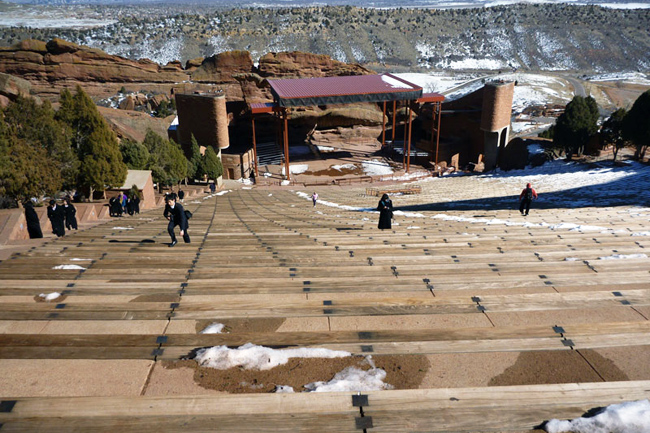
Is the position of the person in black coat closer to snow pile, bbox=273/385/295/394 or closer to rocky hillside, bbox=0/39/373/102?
snow pile, bbox=273/385/295/394

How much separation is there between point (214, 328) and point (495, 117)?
145ft

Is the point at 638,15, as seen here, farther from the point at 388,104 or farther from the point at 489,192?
the point at 489,192

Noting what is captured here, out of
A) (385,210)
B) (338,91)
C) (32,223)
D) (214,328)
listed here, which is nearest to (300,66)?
(338,91)

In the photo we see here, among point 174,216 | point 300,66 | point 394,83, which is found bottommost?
point 174,216

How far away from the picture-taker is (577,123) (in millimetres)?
35281

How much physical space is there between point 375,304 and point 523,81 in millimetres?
104700

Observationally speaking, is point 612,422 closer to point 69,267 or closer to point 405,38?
point 69,267

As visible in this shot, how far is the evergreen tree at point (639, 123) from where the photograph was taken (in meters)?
29.7

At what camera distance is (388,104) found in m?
57.9

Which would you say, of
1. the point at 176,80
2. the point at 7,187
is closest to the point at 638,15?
the point at 176,80

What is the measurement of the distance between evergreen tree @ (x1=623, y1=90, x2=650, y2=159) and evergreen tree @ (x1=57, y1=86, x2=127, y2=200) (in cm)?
3396

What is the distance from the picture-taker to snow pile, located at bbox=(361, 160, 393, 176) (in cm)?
4516

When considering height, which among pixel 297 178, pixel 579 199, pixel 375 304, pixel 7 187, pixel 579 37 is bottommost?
pixel 297 178

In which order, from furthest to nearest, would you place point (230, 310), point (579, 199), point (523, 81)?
point (523, 81) → point (579, 199) → point (230, 310)
